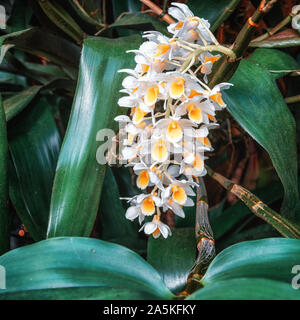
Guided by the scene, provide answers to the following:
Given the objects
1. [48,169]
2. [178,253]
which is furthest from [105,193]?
[178,253]

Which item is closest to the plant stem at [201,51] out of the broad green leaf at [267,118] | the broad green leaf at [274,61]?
the broad green leaf at [267,118]

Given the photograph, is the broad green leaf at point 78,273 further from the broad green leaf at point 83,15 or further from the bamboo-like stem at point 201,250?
the broad green leaf at point 83,15

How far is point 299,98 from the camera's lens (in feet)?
2.25

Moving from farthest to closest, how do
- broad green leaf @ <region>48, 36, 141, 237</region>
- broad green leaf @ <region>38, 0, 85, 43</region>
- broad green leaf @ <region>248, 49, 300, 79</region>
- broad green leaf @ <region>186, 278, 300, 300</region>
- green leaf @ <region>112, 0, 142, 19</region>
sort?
green leaf @ <region>112, 0, 142, 19</region>
broad green leaf @ <region>38, 0, 85, 43</region>
broad green leaf @ <region>248, 49, 300, 79</region>
broad green leaf @ <region>48, 36, 141, 237</region>
broad green leaf @ <region>186, 278, 300, 300</region>

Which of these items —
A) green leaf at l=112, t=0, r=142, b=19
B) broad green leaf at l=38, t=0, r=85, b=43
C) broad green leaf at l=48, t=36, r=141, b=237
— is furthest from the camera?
green leaf at l=112, t=0, r=142, b=19

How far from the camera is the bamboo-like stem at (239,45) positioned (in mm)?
386

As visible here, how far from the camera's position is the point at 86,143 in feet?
1.61

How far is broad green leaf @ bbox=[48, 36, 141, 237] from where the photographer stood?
0.47m

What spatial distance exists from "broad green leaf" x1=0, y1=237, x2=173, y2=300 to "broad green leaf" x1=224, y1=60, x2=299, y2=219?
→ 0.24 meters

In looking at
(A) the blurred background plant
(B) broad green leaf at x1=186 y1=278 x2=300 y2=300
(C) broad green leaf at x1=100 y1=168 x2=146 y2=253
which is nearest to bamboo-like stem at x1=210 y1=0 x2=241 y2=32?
(A) the blurred background plant

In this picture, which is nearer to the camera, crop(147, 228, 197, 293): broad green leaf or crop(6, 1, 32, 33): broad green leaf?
crop(147, 228, 197, 293): broad green leaf

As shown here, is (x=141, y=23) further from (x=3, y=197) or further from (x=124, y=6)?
(x=3, y=197)

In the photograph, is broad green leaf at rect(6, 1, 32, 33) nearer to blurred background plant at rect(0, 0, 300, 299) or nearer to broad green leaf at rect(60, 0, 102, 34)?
blurred background plant at rect(0, 0, 300, 299)

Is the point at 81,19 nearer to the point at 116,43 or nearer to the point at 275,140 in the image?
the point at 116,43
